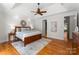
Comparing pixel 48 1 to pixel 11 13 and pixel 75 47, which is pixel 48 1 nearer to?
pixel 11 13

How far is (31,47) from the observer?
2.37 metres

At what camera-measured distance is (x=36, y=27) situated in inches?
94.4

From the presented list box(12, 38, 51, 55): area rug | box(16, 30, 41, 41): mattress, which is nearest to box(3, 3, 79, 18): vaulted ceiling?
box(16, 30, 41, 41): mattress

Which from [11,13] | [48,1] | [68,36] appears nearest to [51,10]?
[48,1]

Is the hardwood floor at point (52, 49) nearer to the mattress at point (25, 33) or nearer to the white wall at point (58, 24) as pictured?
the white wall at point (58, 24)

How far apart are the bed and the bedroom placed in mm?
18

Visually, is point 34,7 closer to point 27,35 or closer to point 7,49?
point 27,35

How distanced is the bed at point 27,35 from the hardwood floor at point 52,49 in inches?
9.2

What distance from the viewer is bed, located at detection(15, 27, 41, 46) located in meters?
2.32

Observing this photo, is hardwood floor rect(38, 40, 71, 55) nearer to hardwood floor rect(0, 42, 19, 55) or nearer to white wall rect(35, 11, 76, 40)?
white wall rect(35, 11, 76, 40)

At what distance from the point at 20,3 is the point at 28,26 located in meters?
0.44

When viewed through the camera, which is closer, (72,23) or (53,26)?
(72,23)

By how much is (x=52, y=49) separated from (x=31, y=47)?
0.38 metres

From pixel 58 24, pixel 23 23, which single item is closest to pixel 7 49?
pixel 23 23
